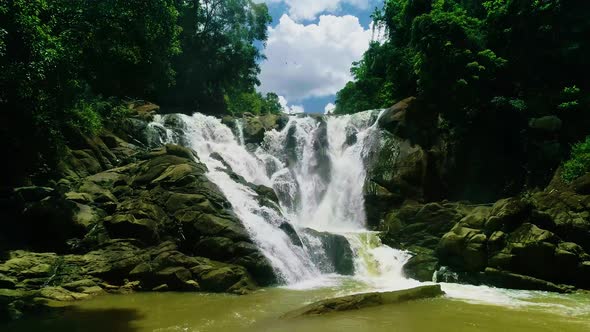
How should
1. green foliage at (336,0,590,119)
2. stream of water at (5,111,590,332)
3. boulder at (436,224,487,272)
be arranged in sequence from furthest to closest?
green foliage at (336,0,590,119)
boulder at (436,224,487,272)
stream of water at (5,111,590,332)

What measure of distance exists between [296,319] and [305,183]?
17001 millimetres

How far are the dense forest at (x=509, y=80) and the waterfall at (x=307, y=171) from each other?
4.99m

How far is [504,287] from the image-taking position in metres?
13.3

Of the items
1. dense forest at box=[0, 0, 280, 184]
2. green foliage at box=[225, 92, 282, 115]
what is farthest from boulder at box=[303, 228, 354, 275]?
green foliage at box=[225, 92, 282, 115]

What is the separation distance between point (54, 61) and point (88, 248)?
5.65m

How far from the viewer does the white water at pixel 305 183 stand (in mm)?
15086

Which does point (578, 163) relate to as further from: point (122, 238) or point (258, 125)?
point (122, 238)

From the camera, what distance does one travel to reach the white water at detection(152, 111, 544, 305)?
15086mm

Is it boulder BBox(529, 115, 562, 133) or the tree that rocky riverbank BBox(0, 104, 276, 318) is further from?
the tree

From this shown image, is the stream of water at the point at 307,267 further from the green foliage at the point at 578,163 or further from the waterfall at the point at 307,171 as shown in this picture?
the green foliage at the point at 578,163

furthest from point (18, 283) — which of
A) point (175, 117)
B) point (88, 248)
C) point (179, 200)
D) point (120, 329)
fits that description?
point (175, 117)

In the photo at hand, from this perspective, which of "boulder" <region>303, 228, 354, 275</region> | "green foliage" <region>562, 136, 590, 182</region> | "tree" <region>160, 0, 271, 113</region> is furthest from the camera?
"tree" <region>160, 0, 271, 113</region>

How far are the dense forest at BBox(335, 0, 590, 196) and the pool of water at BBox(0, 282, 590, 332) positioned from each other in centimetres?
1197

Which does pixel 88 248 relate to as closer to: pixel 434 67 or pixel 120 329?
pixel 120 329
